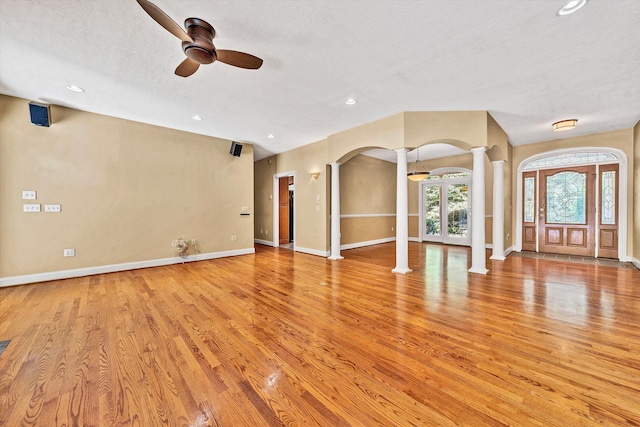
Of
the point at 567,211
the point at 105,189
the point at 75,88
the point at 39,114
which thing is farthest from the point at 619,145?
the point at 39,114

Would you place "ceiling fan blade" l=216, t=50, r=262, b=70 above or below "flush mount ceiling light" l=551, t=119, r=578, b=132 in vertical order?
below

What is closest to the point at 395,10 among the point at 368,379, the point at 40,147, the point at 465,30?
the point at 465,30

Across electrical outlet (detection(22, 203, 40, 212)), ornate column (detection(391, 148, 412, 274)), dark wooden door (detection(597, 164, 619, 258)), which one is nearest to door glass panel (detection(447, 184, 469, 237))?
dark wooden door (detection(597, 164, 619, 258))

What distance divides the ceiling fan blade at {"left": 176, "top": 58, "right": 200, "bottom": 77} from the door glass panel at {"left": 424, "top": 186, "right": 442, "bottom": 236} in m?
7.88

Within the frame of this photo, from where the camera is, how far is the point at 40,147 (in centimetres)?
408

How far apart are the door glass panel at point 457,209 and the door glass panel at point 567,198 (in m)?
1.97

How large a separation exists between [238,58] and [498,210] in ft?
19.4

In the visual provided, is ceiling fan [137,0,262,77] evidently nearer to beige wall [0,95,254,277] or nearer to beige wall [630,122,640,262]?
beige wall [0,95,254,277]

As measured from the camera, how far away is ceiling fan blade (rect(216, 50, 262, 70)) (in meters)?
2.38

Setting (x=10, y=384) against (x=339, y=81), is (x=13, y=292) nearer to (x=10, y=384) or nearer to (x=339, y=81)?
(x=10, y=384)

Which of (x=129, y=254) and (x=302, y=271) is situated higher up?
(x=129, y=254)

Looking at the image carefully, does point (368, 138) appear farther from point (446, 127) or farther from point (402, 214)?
point (402, 214)

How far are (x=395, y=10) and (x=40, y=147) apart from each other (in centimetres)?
570

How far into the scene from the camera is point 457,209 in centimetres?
793
